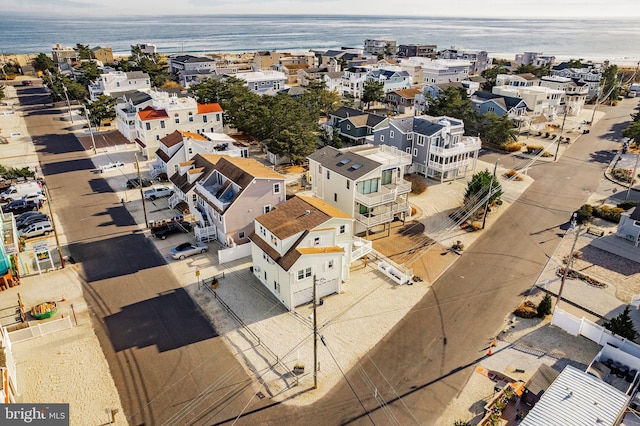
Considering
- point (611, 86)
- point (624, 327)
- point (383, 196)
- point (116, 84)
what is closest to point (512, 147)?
point (383, 196)

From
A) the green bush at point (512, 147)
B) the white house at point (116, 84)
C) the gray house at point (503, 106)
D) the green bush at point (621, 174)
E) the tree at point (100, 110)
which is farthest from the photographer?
the white house at point (116, 84)

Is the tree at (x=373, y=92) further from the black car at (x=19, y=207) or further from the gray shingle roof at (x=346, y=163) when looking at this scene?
the black car at (x=19, y=207)

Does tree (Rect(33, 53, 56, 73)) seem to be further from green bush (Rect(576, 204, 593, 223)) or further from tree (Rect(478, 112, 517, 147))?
green bush (Rect(576, 204, 593, 223))

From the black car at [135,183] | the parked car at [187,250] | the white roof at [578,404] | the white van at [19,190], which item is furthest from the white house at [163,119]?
the white roof at [578,404]

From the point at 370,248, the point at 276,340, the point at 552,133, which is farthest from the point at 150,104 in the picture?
the point at 552,133

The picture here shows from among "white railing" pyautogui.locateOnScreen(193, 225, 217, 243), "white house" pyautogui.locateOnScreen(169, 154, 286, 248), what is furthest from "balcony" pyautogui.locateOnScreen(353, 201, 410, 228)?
"white railing" pyautogui.locateOnScreen(193, 225, 217, 243)

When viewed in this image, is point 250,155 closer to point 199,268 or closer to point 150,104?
point 150,104
